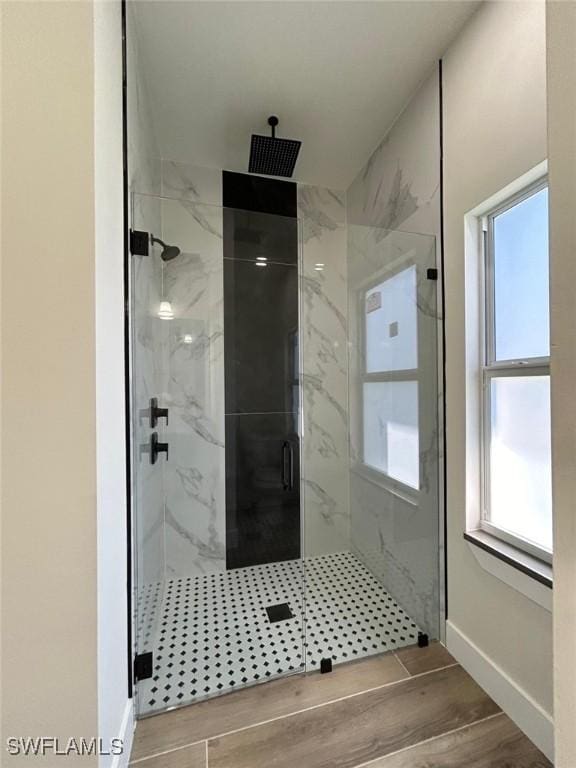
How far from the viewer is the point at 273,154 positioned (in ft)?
7.05

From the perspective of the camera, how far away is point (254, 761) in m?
1.15

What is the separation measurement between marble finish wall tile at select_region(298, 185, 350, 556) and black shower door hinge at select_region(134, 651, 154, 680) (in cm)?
125

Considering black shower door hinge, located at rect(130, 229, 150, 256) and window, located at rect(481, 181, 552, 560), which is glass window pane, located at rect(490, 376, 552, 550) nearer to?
window, located at rect(481, 181, 552, 560)

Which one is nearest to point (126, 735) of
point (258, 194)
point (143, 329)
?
point (143, 329)

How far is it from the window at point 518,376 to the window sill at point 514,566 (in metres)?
0.05

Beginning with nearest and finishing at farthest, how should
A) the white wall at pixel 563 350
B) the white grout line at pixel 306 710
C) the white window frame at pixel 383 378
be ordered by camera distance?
1. the white wall at pixel 563 350
2. the white grout line at pixel 306 710
3. the white window frame at pixel 383 378

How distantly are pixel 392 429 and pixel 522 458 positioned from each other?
848 millimetres

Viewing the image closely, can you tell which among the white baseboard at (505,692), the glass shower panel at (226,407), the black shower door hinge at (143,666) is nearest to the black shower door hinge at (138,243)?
the glass shower panel at (226,407)

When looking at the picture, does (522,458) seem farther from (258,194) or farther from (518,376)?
(258,194)

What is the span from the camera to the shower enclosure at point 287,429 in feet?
6.03

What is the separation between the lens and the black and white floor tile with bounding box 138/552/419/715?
4.84 ft

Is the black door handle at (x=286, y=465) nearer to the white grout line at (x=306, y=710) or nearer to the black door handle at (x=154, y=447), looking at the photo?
the black door handle at (x=154, y=447)

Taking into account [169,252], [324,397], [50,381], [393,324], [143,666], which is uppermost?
[169,252]

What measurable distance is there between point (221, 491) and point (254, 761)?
4.49 ft
